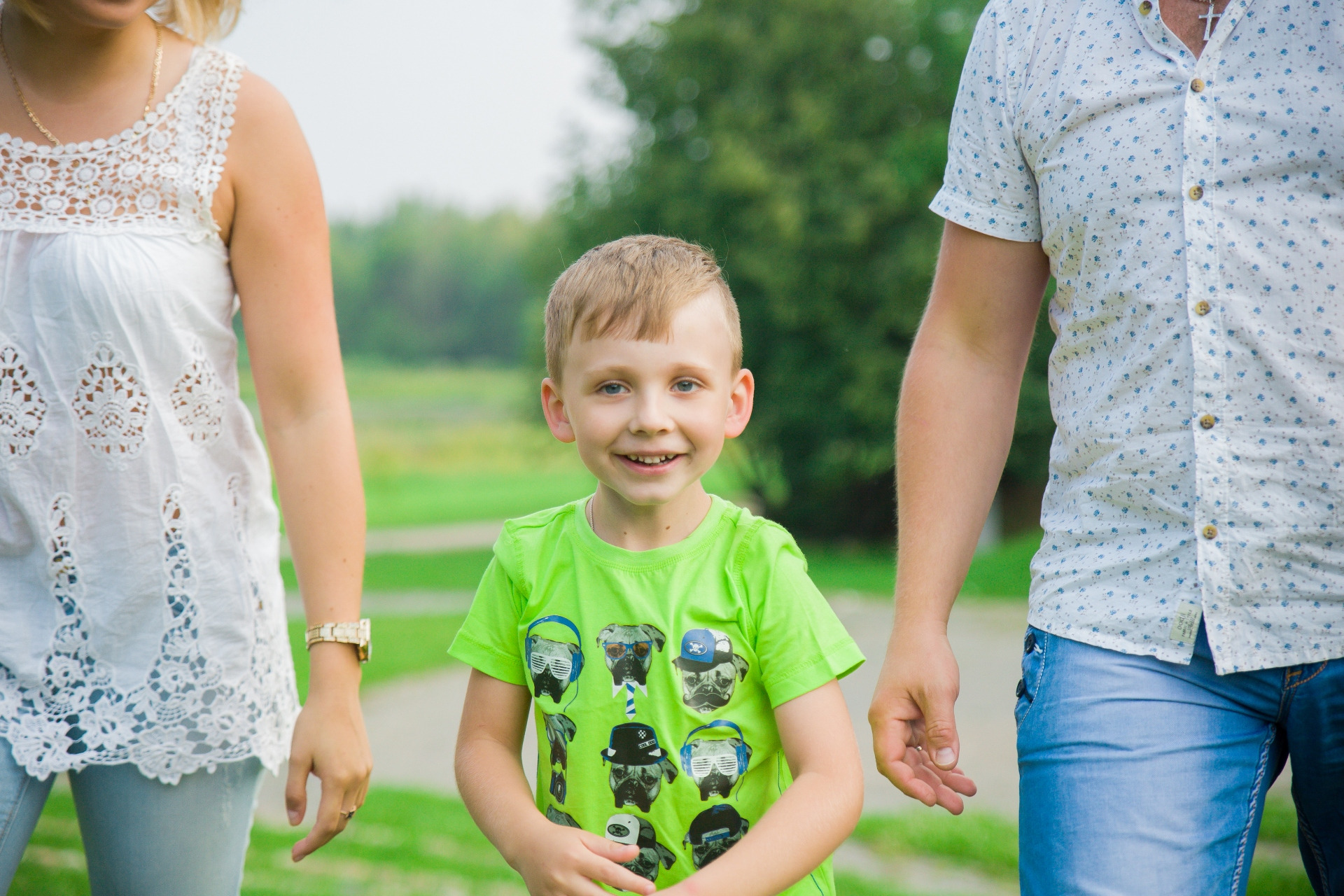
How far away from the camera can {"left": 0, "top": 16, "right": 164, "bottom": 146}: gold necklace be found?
2006 millimetres

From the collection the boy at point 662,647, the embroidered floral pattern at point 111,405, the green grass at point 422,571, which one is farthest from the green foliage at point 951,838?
the green grass at point 422,571

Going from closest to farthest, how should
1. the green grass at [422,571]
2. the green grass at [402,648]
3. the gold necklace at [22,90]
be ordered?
the gold necklace at [22,90]
the green grass at [402,648]
the green grass at [422,571]

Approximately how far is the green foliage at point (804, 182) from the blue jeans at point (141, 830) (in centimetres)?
1860

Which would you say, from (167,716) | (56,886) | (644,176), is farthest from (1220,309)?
(644,176)

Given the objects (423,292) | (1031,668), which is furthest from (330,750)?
(423,292)

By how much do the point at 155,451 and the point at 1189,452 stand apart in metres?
1.55

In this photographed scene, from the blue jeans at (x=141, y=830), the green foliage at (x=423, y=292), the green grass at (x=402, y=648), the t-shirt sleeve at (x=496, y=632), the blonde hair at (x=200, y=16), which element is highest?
the blonde hair at (x=200, y=16)

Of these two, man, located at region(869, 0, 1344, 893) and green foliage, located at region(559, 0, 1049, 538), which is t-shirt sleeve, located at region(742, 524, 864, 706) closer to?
man, located at region(869, 0, 1344, 893)

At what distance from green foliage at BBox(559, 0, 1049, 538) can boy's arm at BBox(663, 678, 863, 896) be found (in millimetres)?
18671

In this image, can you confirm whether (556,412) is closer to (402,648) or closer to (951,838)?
(951,838)

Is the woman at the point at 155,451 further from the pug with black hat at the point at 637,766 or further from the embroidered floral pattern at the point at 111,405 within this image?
the pug with black hat at the point at 637,766

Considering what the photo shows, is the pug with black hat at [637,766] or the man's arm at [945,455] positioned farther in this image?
the man's arm at [945,455]

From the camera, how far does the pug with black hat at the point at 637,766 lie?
1.74 metres

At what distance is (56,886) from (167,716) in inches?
117
